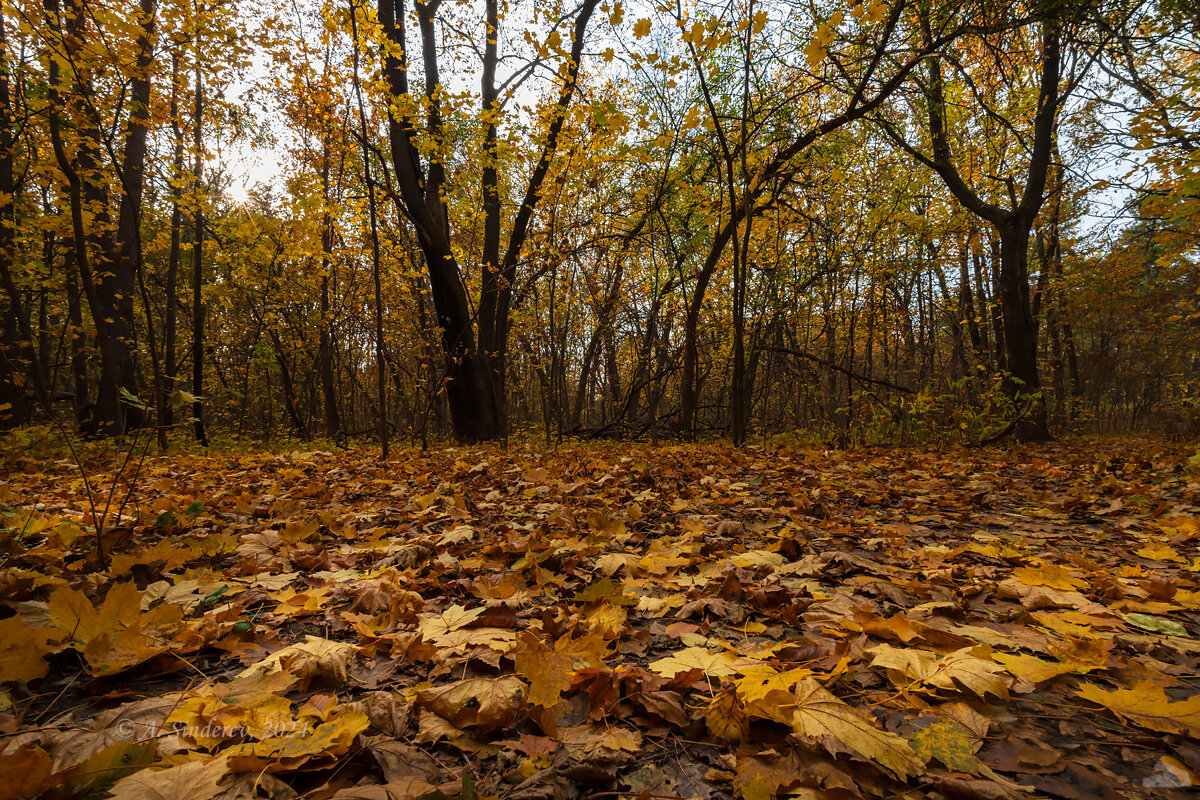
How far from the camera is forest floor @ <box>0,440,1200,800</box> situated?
0.79 m

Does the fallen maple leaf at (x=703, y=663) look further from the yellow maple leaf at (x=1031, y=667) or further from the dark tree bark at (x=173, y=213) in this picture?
the dark tree bark at (x=173, y=213)

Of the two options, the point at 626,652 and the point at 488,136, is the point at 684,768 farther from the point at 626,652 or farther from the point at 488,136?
the point at 488,136

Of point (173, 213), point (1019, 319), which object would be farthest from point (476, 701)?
point (173, 213)

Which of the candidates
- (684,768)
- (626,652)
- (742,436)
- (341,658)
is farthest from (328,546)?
(742,436)

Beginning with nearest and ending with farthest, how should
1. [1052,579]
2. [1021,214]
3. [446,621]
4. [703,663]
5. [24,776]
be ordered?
1. [24,776]
2. [703,663]
3. [446,621]
4. [1052,579]
5. [1021,214]

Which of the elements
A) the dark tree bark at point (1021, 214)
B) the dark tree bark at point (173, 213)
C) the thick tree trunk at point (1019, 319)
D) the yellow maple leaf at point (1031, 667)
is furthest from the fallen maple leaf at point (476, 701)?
the thick tree trunk at point (1019, 319)

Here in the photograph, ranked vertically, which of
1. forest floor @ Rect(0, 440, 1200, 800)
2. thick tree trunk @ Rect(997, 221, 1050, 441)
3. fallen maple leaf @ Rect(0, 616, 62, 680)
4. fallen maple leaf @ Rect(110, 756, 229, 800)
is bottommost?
forest floor @ Rect(0, 440, 1200, 800)

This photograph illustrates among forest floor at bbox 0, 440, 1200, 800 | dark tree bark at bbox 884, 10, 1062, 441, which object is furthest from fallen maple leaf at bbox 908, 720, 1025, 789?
dark tree bark at bbox 884, 10, 1062, 441

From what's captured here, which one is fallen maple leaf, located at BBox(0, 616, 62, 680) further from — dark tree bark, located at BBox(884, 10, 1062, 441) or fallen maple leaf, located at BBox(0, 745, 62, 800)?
dark tree bark, located at BBox(884, 10, 1062, 441)

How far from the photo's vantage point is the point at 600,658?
1.18 m

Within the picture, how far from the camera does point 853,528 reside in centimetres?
241

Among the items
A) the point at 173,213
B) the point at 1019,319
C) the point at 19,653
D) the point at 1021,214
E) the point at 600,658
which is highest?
the point at 173,213

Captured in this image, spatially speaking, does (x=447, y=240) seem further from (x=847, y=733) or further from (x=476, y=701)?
(x=847, y=733)

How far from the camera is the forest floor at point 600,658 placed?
0.79 m
